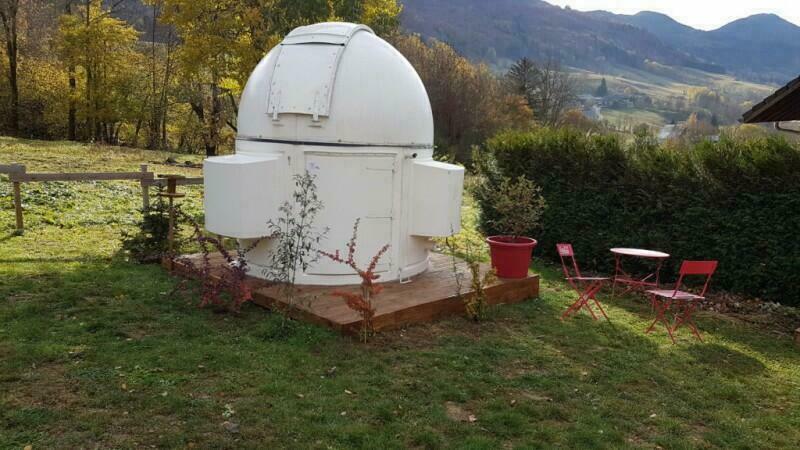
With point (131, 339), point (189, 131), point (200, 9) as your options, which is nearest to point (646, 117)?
point (189, 131)

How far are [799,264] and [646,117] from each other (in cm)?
12419

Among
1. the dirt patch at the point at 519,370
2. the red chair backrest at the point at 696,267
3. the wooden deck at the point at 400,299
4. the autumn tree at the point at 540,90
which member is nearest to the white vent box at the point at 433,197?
the wooden deck at the point at 400,299

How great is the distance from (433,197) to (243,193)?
2472mm

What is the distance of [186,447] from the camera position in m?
3.82

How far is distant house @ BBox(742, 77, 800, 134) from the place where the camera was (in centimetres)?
849

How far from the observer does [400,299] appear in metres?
6.93

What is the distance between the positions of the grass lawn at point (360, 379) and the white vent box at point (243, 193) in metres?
1.06

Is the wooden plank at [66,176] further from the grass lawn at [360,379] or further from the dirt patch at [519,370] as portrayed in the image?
the dirt patch at [519,370]

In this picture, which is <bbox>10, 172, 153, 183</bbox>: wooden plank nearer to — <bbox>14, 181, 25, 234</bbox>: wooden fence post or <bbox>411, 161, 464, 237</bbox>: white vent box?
<bbox>14, 181, 25, 234</bbox>: wooden fence post

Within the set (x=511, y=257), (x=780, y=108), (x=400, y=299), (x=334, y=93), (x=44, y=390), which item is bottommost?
(x=44, y=390)

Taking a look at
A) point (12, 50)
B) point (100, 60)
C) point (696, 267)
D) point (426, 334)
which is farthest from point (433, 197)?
point (12, 50)

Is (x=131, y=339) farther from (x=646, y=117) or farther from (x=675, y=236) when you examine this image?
(x=646, y=117)

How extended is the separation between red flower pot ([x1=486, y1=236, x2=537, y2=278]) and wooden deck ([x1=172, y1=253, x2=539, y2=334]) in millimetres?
154

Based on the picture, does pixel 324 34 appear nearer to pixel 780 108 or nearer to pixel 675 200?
pixel 675 200
